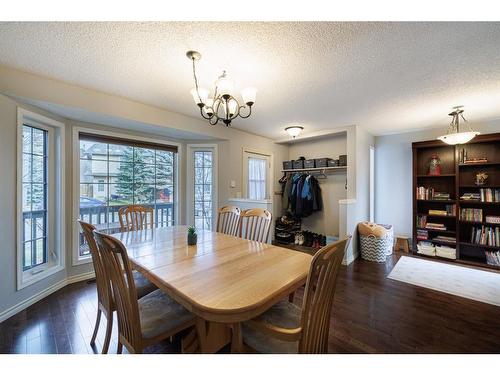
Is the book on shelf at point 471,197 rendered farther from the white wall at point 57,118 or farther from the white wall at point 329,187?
the white wall at point 57,118

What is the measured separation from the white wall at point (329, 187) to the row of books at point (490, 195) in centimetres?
190

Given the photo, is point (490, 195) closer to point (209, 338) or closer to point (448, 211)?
point (448, 211)

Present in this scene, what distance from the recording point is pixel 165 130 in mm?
3025

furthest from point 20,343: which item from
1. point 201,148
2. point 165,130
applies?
point 201,148

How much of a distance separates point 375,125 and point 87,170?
14.3 feet

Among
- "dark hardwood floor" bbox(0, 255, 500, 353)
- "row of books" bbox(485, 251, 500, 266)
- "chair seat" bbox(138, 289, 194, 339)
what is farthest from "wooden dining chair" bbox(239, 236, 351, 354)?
"row of books" bbox(485, 251, 500, 266)

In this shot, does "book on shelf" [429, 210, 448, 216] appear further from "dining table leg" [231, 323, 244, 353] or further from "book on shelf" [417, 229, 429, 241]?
"dining table leg" [231, 323, 244, 353]

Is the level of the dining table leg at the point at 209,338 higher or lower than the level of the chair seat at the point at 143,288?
lower

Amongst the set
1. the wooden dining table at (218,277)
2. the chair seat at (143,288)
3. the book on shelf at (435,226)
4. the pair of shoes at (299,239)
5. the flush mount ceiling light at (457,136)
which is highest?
the flush mount ceiling light at (457,136)

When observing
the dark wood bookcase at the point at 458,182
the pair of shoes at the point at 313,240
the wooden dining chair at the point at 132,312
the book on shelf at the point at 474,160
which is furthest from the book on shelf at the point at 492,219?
the wooden dining chair at the point at 132,312

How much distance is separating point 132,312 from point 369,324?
1.87m

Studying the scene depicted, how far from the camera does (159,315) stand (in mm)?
1262

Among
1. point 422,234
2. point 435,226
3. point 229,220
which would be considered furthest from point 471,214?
point 229,220

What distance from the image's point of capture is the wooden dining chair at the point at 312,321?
2.97 feet
